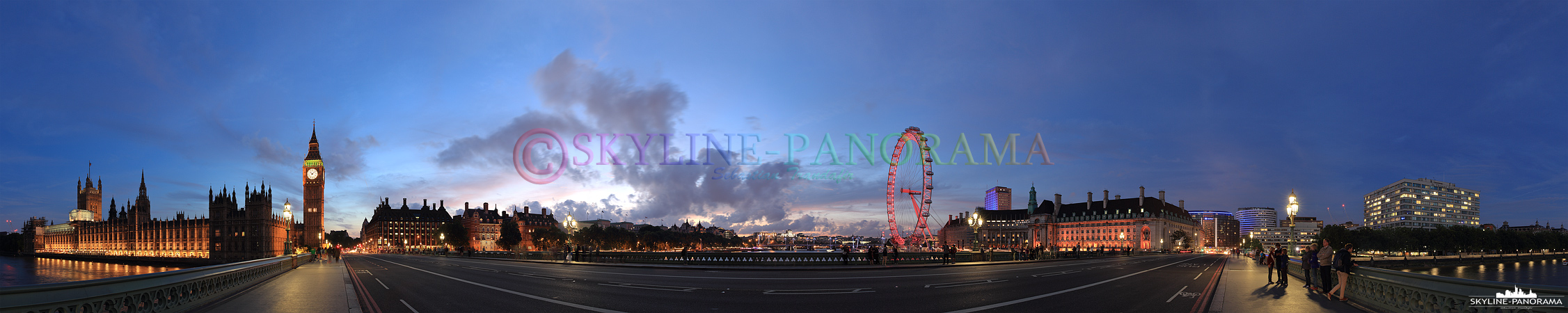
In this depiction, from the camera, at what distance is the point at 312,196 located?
633 feet

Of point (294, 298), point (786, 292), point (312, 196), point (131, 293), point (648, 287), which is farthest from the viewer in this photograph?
point (312, 196)

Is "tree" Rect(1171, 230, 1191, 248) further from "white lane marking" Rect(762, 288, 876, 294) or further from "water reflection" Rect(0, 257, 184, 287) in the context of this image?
"water reflection" Rect(0, 257, 184, 287)

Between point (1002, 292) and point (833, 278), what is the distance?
336 inches

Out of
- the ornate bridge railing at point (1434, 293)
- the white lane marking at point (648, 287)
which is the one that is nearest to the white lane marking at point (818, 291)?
the white lane marking at point (648, 287)

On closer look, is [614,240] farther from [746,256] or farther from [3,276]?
[746,256]

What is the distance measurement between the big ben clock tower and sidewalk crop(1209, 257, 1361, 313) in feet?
729

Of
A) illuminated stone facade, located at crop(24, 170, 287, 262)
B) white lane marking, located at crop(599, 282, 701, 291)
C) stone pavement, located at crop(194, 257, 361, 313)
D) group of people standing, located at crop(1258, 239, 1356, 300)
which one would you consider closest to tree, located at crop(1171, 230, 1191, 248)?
group of people standing, located at crop(1258, 239, 1356, 300)

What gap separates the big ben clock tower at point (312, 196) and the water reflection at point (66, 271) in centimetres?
3331

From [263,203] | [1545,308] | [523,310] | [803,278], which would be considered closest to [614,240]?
[263,203]

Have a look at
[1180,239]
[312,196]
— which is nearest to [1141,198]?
[1180,239]

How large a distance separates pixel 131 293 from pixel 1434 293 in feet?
81.9

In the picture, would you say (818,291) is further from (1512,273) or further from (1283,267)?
(1512,273)

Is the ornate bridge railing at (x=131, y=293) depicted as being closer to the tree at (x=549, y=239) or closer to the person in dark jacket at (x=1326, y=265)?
the person in dark jacket at (x=1326, y=265)

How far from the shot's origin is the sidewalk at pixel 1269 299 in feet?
51.0
